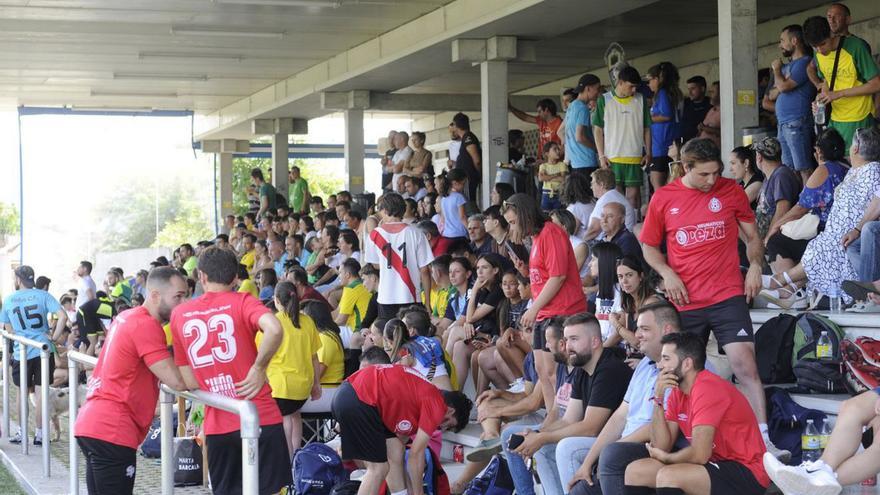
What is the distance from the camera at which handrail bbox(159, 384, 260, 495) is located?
4.52 metres

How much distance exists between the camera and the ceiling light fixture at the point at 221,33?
60.8ft

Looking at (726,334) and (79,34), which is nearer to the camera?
(726,334)

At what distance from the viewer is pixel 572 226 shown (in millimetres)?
10023

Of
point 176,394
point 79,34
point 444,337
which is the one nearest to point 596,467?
point 176,394

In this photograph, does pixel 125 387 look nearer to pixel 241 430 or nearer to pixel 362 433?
pixel 241 430

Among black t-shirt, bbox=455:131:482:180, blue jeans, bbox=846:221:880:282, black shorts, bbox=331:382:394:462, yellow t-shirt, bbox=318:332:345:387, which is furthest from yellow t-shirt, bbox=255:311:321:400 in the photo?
black t-shirt, bbox=455:131:482:180

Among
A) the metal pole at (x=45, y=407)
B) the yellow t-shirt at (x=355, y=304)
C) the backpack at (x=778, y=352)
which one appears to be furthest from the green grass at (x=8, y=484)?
the backpack at (x=778, y=352)

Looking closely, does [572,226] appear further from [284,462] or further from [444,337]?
[284,462]

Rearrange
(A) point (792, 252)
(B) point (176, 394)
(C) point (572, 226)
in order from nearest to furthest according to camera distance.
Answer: (B) point (176, 394)
(A) point (792, 252)
(C) point (572, 226)

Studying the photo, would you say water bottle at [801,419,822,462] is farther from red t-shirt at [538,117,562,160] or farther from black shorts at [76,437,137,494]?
red t-shirt at [538,117,562,160]

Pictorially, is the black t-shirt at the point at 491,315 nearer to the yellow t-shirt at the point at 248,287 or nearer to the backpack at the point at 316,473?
the backpack at the point at 316,473

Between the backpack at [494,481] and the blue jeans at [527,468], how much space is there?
0.14m

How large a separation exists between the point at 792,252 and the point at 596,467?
10.5 feet

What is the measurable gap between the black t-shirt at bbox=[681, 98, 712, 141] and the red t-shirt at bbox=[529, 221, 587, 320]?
4972mm
